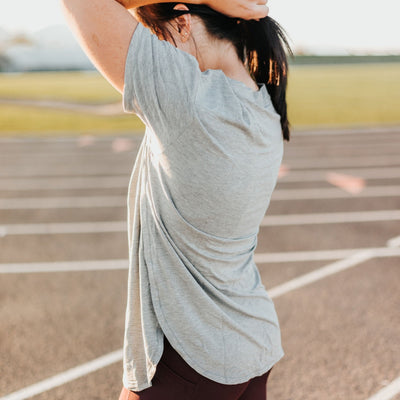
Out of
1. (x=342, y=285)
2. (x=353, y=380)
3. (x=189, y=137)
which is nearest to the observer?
(x=189, y=137)

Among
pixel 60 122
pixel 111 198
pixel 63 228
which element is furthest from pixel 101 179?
pixel 60 122

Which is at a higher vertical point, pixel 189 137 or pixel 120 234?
pixel 189 137

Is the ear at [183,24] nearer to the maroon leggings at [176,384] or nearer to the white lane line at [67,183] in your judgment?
the maroon leggings at [176,384]

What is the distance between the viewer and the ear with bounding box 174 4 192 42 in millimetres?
1135

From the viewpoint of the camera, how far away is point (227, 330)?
4.01 feet

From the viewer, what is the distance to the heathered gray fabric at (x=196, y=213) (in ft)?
3.49

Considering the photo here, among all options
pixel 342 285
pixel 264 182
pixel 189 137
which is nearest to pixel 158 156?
pixel 189 137

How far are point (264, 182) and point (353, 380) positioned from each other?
2.32 meters

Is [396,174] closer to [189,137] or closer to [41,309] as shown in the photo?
[41,309]

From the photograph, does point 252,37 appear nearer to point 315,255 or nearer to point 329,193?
point 315,255

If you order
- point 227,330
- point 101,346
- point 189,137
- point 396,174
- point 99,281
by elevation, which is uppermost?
point 189,137

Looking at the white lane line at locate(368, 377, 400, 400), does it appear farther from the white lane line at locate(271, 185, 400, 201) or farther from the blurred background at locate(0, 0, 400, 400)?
the white lane line at locate(271, 185, 400, 201)

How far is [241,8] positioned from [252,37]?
14cm

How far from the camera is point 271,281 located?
14.6ft
